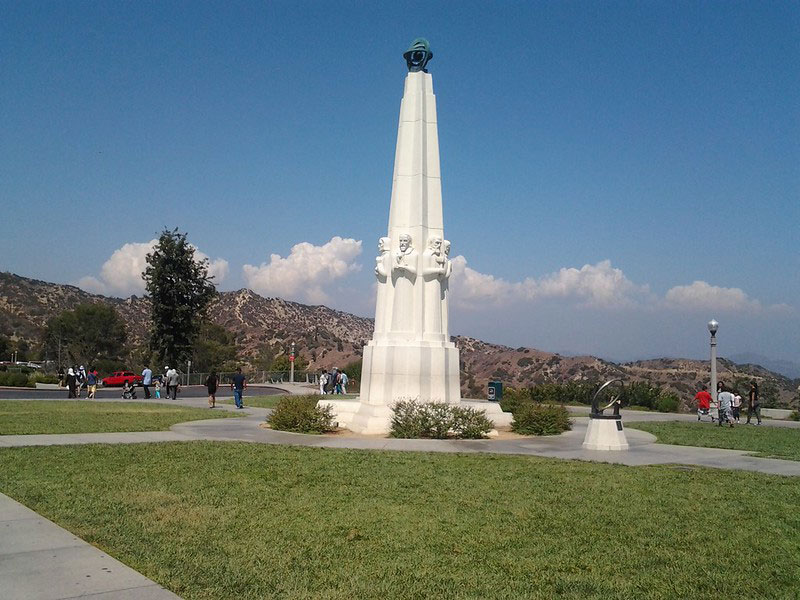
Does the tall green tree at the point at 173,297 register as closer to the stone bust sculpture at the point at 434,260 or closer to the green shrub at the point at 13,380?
the green shrub at the point at 13,380

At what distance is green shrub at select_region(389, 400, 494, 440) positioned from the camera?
52.1 feet

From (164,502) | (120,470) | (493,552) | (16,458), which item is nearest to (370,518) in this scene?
(493,552)

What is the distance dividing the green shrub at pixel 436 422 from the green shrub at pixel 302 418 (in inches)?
72.2

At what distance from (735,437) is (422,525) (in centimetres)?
1383

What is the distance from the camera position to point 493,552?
629 centimetres

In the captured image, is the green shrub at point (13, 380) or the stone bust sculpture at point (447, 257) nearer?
the stone bust sculpture at point (447, 257)

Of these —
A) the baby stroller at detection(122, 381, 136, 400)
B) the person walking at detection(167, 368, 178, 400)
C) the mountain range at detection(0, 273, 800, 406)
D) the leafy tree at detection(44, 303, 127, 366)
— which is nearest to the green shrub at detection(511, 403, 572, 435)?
the person walking at detection(167, 368, 178, 400)

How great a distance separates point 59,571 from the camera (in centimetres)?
552

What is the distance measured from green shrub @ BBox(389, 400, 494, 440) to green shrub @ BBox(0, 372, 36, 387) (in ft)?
116

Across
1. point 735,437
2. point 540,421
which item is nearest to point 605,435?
point 540,421

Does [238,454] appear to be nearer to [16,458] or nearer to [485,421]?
[16,458]

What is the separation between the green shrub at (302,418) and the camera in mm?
17016

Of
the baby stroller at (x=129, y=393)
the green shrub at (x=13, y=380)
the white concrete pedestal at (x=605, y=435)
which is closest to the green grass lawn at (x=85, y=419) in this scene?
the baby stroller at (x=129, y=393)

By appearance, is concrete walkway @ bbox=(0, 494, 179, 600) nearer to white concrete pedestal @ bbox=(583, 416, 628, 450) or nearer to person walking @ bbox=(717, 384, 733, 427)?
white concrete pedestal @ bbox=(583, 416, 628, 450)
